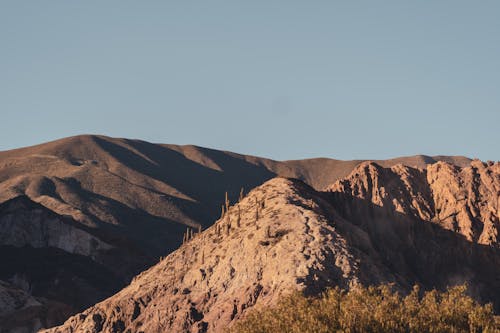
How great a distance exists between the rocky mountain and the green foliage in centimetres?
1990

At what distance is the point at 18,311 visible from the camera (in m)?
133

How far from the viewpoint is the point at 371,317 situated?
6272cm

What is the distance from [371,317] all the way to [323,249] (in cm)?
3114

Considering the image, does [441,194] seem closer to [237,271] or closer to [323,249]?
[323,249]

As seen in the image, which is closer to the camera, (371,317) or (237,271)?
(371,317)

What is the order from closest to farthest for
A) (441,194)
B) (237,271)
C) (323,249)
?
(323,249), (237,271), (441,194)

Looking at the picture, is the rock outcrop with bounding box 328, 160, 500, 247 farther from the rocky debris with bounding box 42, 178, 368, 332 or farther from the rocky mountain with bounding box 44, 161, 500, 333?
the rocky debris with bounding box 42, 178, 368, 332

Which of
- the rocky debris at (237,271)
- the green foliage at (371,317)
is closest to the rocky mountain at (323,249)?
the rocky debris at (237,271)

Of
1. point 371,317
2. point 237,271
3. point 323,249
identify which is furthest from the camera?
point 237,271

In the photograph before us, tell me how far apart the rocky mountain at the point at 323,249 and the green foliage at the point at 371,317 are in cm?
1990

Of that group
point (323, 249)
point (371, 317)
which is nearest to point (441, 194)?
point (323, 249)

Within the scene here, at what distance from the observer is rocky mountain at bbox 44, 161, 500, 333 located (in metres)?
92.8

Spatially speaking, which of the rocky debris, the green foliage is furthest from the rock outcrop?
the green foliage

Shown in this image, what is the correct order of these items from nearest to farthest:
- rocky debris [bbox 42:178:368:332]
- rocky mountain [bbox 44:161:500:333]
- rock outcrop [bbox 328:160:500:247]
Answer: rocky debris [bbox 42:178:368:332]
rocky mountain [bbox 44:161:500:333]
rock outcrop [bbox 328:160:500:247]
